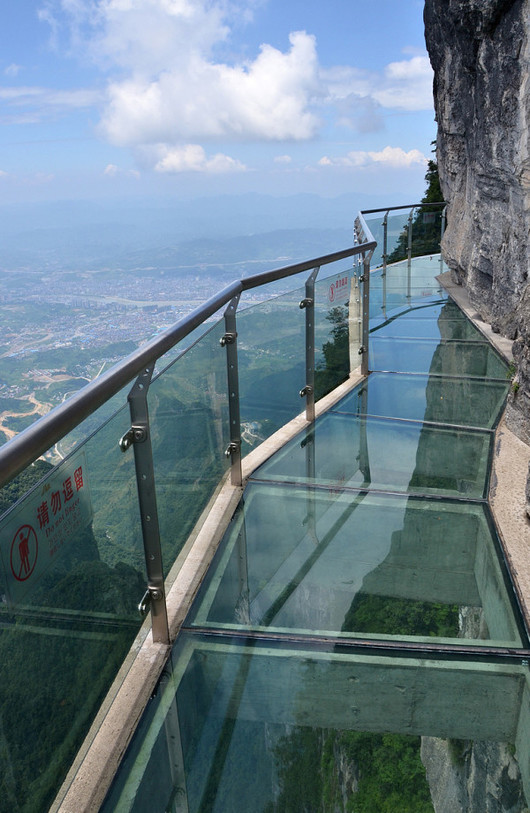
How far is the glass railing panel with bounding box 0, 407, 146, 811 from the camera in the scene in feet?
4.36

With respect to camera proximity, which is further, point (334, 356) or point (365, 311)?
point (365, 311)

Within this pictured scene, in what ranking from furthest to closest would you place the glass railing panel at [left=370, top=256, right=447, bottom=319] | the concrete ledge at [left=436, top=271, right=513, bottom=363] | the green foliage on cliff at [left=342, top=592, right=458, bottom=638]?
the glass railing panel at [left=370, top=256, right=447, bottom=319]
the concrete ledge at [left=436, top=271, right=513, bottom=363]
the green foliage on cliff at [left=342, top=592, right=458, bottom=638]

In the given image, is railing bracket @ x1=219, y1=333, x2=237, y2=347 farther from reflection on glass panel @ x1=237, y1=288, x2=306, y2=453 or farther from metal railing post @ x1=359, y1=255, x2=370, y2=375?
metal railing post @ x1=359, y1=255, x2=370, y2=375

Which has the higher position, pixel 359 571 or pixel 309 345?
pixel 309 345

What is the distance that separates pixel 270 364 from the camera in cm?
395

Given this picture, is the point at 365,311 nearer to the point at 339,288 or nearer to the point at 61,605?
the point at 339,288

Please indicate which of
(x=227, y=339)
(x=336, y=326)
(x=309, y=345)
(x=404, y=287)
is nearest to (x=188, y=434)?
(x=227, y=339)

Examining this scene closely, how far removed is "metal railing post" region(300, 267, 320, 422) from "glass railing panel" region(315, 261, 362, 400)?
9 centimetres

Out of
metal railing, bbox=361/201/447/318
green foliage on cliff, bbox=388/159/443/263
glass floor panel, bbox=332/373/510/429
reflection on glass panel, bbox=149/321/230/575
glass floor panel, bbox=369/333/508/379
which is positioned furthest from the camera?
green foliage on cliff, bbox=388/159/443/263

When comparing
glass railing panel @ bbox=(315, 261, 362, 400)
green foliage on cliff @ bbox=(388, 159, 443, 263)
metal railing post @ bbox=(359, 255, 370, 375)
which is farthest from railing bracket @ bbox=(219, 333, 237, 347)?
green foliage on cliff @ bbox=(388, 159, 443, 263)

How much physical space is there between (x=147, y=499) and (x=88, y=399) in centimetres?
64

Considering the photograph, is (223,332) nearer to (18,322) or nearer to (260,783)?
(260,783)

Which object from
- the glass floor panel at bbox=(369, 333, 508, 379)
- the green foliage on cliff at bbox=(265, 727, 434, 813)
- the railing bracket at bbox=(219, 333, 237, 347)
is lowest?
the green foliage on cliff at bbox=(265, 727, 434, 813)

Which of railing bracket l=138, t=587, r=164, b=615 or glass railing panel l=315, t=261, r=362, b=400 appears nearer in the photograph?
railing bracket l=138, t=587, r=164, b=615
